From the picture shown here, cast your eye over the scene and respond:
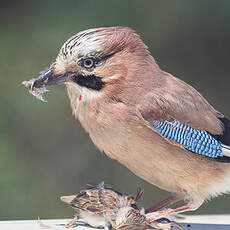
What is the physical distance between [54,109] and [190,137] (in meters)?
1.96

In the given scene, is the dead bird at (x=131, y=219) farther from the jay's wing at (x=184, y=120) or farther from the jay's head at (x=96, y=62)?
the jay's head at (x=96, y=62)

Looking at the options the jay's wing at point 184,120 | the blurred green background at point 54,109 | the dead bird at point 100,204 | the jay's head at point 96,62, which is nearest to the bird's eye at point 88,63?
the jay's head at point 96,62

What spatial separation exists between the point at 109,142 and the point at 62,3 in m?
2.10

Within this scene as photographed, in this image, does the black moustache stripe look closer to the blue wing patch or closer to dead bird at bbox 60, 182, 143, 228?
the blue wing patch

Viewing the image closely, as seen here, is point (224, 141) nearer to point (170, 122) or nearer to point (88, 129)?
point (170, 122)

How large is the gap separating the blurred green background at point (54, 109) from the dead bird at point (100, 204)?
1439 millimetres

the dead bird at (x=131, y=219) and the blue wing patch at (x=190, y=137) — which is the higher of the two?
the blue wing patch at (x=190, y=137)

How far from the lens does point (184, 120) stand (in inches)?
126

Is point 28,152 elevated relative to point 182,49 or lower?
lower

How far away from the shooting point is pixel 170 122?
3.17m

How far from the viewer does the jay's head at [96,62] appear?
3107mm

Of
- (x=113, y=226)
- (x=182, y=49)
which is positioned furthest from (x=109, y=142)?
(x=182, y=49)

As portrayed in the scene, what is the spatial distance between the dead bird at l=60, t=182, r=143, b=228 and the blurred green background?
144 cm

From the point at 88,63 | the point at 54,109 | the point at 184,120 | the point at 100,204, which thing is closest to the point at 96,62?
the point at 88,63
